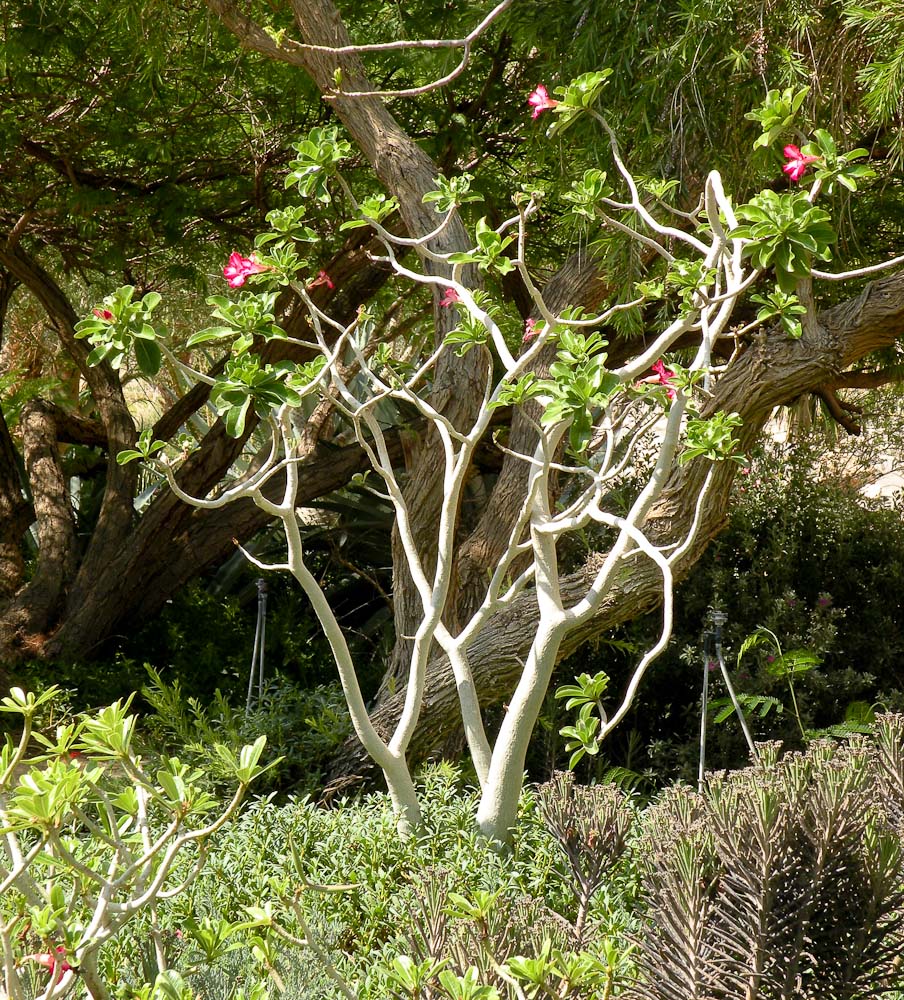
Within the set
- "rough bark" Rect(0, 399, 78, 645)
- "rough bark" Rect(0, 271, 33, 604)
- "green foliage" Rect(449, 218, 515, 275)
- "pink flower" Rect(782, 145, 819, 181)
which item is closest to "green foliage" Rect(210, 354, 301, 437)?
"green foliage" Rect(449, 218, 515, 275)

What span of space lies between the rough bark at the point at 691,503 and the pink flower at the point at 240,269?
1.94 metres

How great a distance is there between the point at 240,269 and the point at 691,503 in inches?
91.1

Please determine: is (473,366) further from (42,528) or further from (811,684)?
(42,528)

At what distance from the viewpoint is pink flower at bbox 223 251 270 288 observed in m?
2.79

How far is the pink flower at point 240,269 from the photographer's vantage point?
110 inches

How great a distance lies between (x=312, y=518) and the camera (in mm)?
7840

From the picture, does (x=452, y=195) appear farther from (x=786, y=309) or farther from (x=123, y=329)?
(x=123, y=329)

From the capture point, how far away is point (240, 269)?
283 centimetres

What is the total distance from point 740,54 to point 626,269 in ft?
3.00

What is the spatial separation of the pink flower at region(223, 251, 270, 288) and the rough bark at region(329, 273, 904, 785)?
1935mm

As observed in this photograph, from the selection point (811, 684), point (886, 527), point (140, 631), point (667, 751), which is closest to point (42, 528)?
point (140, 631)

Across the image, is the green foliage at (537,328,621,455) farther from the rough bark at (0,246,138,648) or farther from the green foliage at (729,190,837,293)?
the rough bark at (0,246,138,648)

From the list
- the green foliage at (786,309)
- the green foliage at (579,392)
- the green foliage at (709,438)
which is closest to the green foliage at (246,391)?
the green foliage at (579,392)

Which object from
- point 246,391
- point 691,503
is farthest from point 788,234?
point 691,503
